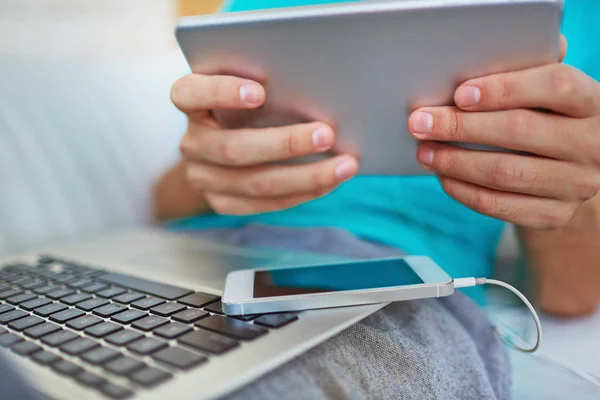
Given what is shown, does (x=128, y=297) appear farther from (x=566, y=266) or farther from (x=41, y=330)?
(x=566, y=266)

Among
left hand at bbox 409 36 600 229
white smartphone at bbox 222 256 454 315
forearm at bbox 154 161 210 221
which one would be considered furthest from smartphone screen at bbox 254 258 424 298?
forearm at bbox 154 161 210 221

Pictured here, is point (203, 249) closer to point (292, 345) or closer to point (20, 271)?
point (20, 271)

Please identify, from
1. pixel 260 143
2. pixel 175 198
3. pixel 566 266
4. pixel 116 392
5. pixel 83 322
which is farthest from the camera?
pixel 175 198

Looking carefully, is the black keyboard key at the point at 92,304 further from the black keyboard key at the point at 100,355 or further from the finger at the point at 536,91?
the finger at the point at 536,91

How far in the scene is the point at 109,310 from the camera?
401 mm

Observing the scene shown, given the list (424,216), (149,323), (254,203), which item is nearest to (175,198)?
(254,203)

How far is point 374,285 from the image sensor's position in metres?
0.40

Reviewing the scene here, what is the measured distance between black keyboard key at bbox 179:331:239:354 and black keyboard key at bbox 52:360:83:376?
6cm

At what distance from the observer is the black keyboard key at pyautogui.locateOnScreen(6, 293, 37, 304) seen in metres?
0.45

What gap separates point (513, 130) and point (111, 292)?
356 mm

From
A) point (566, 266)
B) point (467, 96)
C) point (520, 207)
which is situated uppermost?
point (467, 96)

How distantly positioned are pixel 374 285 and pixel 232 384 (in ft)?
0.50

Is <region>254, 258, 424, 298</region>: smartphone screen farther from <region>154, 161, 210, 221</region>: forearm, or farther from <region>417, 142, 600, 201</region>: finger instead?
<region>154, 161, 210, 221</region>: forearm

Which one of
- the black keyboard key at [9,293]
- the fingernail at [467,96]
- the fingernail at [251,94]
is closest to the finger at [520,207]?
the fingernail at [467,96]
